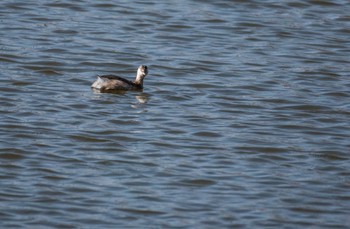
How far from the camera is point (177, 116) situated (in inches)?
525

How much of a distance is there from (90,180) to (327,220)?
2.35 metres

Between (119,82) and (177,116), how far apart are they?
104cm

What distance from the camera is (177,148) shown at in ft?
39.7

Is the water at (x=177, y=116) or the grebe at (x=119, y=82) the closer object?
the water at (x=177, y=116)

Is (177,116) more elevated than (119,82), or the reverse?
(119,82)

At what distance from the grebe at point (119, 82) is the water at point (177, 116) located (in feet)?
0.43

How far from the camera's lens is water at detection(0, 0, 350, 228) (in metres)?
10.3

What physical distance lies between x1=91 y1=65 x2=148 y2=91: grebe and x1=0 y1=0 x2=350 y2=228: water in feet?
0.43

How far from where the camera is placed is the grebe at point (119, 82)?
1383 cm

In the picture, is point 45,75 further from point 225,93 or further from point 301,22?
point 301,22

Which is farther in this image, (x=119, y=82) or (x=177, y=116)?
(x=119, y=82)

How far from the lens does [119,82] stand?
45.7ft

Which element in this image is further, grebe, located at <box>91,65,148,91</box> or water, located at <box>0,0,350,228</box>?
grebe, located at <box>91,65,148,91</box>

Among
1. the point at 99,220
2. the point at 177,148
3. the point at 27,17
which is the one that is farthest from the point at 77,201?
the point at 27,17
